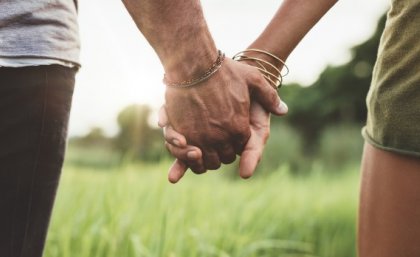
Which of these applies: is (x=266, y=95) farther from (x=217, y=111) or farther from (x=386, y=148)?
(x=386, y=148)

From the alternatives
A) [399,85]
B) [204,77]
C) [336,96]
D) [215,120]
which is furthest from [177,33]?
[336,96]

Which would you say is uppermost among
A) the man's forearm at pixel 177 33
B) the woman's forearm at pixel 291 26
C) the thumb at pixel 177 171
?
the woman's forearm at pixel 291 26

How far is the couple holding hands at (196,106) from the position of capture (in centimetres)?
99

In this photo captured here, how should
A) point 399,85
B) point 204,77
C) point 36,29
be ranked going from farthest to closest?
1. point 204,77
2. point 399,85
3. point 36,29

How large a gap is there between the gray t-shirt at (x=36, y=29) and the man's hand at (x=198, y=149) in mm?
377

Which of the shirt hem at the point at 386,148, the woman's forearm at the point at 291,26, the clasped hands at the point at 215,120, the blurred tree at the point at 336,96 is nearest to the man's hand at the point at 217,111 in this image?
the clasped hands at the point at 215,120

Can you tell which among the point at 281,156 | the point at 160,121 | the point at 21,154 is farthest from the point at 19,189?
the point at 281,156

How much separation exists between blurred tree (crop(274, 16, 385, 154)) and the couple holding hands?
18.1 m

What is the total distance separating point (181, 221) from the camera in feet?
8.50

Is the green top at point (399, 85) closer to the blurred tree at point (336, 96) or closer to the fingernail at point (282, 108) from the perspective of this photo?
the fingernail at point (282, 108)

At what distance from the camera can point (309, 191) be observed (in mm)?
4762

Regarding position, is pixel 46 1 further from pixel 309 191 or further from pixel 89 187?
pixel 309 191

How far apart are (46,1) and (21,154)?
0.28 meters

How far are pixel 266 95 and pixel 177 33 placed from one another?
0.32m
